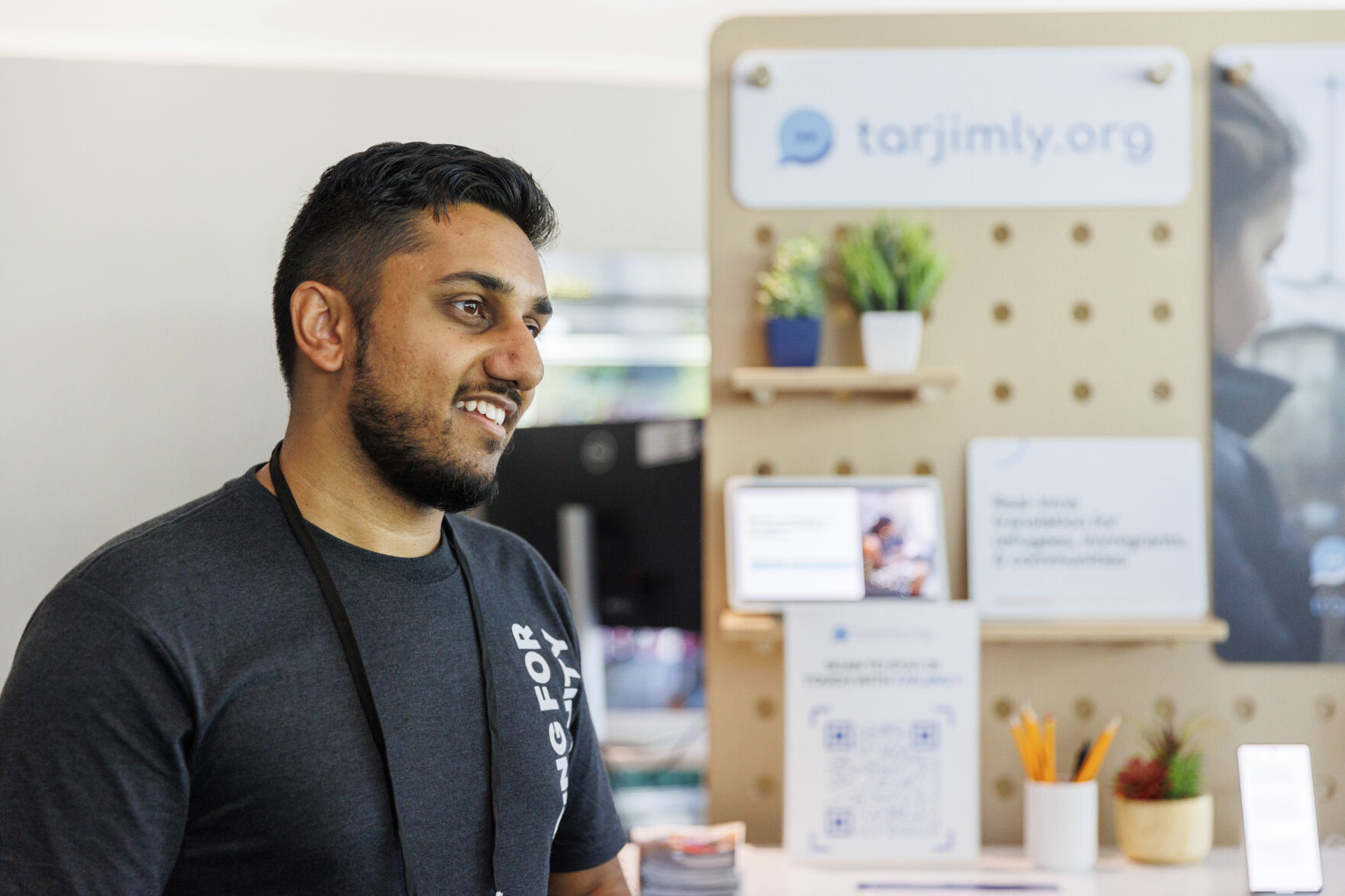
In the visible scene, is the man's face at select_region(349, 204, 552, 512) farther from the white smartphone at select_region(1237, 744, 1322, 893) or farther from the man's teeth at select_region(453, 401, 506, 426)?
the white smartphone at select_region(1237, 744, 1322, 893)

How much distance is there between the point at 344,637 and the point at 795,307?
981mm

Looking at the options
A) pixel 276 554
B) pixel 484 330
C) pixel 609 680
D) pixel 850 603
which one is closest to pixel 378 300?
pixel 484 330

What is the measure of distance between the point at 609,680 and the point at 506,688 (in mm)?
2503

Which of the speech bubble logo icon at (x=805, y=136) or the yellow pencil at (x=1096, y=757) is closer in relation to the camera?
the yellow pencil at (x=1096, y=757)

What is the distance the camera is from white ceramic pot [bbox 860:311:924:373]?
174 centimetres

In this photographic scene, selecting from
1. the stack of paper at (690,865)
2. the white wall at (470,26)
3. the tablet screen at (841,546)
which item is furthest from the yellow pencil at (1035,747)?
the white wall at (470,26)

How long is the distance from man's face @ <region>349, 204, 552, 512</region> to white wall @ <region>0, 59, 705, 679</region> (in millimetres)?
600

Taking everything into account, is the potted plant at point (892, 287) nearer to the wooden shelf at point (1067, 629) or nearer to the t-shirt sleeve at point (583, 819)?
the wooden shelf at point (1067, 629)

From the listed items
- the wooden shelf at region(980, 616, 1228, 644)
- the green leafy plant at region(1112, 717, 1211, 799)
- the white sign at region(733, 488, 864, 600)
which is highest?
the white sign at region(733, 488, 864, 600)

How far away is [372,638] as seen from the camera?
106 cm

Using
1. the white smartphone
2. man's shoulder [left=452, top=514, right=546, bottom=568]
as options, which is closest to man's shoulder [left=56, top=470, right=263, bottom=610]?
man's shoulder [left=452, top=514, right=546, bottom=568]

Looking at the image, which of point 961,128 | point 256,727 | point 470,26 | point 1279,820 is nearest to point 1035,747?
point 1279,820

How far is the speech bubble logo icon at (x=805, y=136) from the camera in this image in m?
1.84

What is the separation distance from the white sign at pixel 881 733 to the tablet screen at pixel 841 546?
0.04m
